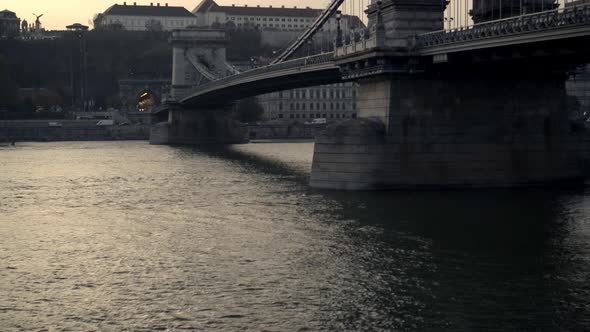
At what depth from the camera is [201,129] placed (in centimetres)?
9069

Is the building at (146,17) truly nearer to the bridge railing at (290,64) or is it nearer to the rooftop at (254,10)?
the rooftop at (254,10)

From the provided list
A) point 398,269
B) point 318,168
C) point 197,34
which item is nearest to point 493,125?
point 318,168

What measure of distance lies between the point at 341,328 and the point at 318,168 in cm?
2126

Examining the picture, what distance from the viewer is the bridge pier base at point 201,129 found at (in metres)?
90.1

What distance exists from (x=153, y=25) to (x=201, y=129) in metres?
91.2

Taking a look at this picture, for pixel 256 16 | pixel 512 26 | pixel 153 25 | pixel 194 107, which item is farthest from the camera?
pixel 256 16

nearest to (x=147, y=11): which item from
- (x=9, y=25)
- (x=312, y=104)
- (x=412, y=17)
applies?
(x=9, y=25)

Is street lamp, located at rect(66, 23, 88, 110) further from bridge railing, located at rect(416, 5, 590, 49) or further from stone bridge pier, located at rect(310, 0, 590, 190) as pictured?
bridge railing, located at rect(416, 5, 590, 49)

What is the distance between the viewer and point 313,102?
131 meters

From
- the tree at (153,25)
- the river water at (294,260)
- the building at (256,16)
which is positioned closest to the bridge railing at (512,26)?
the river water at (294,260)

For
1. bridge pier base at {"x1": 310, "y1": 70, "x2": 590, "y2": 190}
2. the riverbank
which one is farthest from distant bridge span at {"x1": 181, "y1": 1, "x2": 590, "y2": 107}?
the riverbank

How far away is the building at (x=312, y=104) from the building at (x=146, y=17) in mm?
56058

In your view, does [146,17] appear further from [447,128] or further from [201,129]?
[447,128]

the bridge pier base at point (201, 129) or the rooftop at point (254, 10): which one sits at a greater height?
the rooftop at point (254, 10)
